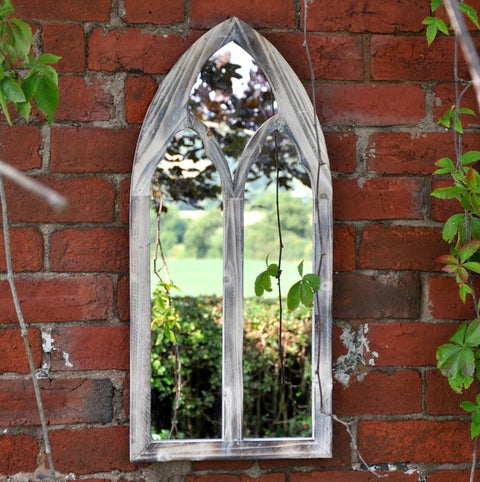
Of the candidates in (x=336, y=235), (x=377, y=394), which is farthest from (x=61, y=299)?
(x=377, y=394)

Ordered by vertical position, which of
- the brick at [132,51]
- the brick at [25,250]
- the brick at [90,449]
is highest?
the brick at [132,51]

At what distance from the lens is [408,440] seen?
1541mm

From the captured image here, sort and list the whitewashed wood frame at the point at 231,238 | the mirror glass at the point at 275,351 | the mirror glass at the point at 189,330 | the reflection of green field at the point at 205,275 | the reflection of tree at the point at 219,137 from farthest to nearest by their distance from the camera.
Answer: the reflection of green field at the point at 205,275
the mirror glass at the point at 275,351
the mirror glass at the point at 189,330
the reflection of tree at the point at 219,137
the whitewashed wood frame at the point at 231,238

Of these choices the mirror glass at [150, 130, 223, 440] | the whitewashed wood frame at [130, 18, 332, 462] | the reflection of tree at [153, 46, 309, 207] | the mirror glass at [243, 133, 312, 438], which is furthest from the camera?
the mirror glass at [243, 133, 312, 438]

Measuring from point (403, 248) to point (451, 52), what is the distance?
449mm

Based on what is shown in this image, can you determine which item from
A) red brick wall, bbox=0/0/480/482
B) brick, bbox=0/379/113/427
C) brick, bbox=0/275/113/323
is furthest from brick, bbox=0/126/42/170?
brick, bbox=0/379/113/427

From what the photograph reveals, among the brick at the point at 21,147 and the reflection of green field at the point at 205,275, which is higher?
the brick at the point at 21,147

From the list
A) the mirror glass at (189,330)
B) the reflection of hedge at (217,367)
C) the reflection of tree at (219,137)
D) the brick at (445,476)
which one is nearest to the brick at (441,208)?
the brick at (445,476)

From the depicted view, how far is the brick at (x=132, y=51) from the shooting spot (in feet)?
4.83

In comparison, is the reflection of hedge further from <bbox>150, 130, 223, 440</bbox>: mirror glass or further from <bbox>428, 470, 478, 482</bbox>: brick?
<bbox>428, 470, 478, 482</bbox>: brick

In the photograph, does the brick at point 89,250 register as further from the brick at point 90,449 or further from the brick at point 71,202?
the brick at point 90,449

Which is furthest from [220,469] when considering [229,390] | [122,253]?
[122,253]

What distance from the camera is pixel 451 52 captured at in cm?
153

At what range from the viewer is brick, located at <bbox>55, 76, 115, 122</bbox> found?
147 cm
